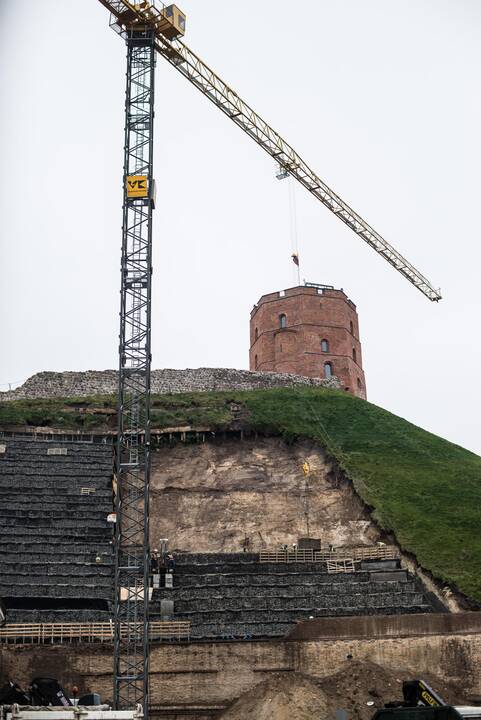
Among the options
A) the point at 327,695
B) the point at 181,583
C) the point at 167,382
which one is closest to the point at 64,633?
the point at 181,583

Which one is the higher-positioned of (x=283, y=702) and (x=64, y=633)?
(x=64, y=633)

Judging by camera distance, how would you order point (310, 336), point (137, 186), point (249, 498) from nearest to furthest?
point (137, 186) < point (249, 498) < point (310, 336)

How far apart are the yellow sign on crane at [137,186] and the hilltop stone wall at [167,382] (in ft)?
80.6

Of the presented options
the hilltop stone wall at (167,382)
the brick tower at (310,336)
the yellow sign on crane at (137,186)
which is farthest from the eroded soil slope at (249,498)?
the yellow sign on crane at (137,186)

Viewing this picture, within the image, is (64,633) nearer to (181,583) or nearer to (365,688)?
(181,583)

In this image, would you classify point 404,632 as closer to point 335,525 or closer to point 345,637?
point 345,637

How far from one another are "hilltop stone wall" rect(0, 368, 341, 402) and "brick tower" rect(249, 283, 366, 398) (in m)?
3.06

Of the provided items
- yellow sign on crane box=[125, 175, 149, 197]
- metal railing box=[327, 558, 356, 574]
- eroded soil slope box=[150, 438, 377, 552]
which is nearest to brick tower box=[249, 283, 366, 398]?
eroded soil slope box=[150, 438, 377, 552]

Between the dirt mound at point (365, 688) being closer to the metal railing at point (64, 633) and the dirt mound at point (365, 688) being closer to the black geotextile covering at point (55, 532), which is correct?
the metal railing at point (64, 633)

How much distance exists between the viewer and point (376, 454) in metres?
52.1

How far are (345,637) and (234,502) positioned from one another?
51.8ft

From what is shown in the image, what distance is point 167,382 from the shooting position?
2494 inches

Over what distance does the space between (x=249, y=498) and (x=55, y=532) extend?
37.6 ft

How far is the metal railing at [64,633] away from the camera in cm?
3344
